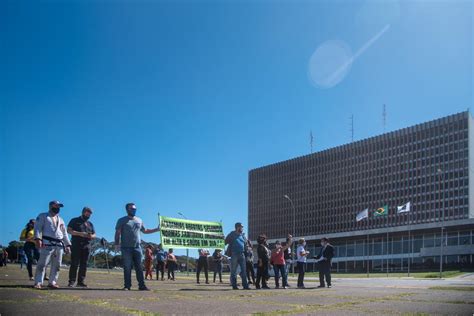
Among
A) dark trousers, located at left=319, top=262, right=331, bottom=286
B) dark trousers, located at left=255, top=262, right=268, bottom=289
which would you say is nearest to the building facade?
dark trousers, located at left=319, top=262, right=331, bottom=286

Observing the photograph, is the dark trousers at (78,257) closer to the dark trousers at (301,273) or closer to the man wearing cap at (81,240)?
the man wearing cap at (81,240)

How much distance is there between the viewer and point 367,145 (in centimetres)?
13638

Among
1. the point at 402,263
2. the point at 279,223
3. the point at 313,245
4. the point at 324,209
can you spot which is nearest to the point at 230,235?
the point at 402,263

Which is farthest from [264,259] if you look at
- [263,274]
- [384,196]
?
[384,196]

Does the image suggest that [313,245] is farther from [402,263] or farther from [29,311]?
[29,311]

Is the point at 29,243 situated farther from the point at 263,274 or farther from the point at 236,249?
the point at 263,274

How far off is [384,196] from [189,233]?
376 ft

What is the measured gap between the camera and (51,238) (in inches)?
383

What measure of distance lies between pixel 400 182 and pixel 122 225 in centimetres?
12451

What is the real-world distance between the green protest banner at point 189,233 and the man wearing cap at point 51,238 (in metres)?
12.9

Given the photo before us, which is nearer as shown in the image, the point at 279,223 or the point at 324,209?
the point at 324,209

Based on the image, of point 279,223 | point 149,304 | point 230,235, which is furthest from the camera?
point 279,223

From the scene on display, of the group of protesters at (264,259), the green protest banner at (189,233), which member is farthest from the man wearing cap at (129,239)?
the green protest banner at (189,233)

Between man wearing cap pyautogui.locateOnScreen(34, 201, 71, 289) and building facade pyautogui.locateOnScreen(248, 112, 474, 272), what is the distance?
243 ft
